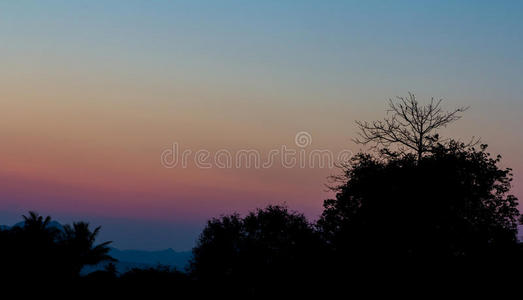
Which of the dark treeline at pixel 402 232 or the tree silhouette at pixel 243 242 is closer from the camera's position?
the dark treeline at pixel 402 232

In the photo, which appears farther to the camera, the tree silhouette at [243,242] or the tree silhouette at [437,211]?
the tree silhouette at [243,242]

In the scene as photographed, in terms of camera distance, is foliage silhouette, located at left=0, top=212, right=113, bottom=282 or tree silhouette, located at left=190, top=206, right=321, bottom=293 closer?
foliage silhouette, located at left=0, top=212, right=113, bottom=282

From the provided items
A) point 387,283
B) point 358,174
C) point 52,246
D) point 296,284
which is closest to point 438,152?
point 358,174

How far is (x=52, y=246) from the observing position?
2584 inches

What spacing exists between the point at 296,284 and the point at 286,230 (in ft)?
119

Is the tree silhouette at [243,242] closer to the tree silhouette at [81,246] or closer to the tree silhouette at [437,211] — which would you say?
the tree silhouette at [81,246]

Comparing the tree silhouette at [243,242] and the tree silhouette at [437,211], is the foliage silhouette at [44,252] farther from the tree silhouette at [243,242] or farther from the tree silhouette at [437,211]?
the tree silhouette at [437,211]

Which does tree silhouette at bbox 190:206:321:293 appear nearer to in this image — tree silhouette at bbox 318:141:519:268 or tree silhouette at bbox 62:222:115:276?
tree silhouette at bbox 62:222:115:276

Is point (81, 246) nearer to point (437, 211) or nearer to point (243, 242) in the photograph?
point (243, 242)

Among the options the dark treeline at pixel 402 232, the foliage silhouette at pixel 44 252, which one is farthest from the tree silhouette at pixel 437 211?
the foliage silhouette at pixel 44 252

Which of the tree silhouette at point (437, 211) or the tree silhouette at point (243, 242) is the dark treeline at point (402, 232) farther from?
the tree silhouette at point (243, 242)

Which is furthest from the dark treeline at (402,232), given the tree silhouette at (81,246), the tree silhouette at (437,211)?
the tree silhouette at (81,246)

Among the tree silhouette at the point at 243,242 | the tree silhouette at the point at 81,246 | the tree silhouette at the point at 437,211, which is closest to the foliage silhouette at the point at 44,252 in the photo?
the tree silhouette at the point at 81,246

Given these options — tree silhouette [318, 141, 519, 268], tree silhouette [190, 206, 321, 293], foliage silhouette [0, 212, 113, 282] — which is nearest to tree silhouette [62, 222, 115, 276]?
foliage silhouette [0, 212, 113, 282]
